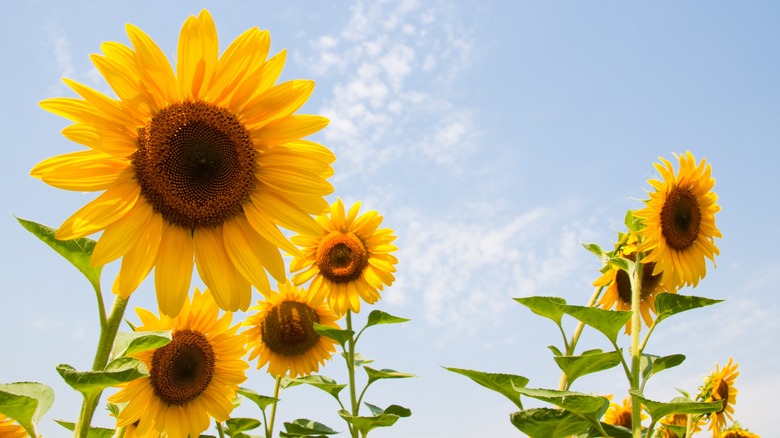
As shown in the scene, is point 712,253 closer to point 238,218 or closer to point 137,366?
point 238,218

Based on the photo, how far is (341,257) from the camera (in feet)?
22.3

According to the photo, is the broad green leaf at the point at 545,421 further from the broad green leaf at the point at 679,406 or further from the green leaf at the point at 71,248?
the green leaf at the point at 71,248

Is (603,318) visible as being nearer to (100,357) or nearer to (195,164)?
(195,164)

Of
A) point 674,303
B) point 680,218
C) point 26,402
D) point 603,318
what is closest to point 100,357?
point 26,402

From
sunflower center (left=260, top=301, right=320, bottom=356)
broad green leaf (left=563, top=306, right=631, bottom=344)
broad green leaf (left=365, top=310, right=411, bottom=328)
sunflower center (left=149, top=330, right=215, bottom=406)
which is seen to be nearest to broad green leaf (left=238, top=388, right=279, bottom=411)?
sunflower center (left=149, top=330, right=215, bottom=406)

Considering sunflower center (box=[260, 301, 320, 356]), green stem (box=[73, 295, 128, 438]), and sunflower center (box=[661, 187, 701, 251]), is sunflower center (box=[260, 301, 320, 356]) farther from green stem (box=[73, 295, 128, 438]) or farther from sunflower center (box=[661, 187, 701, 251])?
green stem (box=[73, 295, 128, 438])

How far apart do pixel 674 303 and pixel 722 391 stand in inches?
109

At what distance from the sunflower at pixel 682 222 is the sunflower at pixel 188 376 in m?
3.06

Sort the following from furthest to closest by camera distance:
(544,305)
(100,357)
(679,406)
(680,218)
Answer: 1. (680,218)
2. (544,305)
3. (679,406)
4. (100,357)

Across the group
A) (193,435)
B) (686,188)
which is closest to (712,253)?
(686,188)

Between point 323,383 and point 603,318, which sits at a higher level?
point 323,383

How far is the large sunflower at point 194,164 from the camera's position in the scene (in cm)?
250

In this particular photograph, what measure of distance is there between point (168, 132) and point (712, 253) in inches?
171

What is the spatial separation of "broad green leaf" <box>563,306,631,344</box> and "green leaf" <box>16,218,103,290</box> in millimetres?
2404
